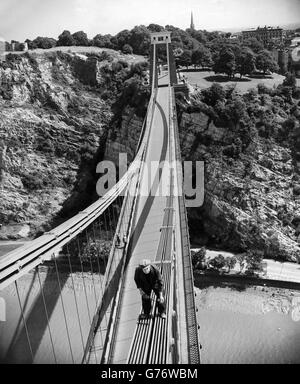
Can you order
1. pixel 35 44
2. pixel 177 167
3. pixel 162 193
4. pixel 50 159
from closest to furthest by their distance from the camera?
1. pixel 162 193
2. pixel 177 167
3. pixel 50 159
4. pixel 35 44

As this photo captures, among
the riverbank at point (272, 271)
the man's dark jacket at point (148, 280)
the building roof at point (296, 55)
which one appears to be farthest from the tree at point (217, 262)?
the building roof at point (296, 55)

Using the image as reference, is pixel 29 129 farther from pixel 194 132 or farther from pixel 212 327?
pixel 212 327

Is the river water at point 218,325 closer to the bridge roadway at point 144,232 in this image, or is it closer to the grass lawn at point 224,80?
the bridge roadway at point 144,232

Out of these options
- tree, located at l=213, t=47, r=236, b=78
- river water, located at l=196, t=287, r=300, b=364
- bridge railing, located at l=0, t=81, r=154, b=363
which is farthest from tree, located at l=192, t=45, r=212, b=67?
river water, located at l=196, t=287, r=300, b=364

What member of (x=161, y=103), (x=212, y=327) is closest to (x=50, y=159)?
(x=161, y=103)

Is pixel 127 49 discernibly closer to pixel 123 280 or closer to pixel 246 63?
pixel 246 63
